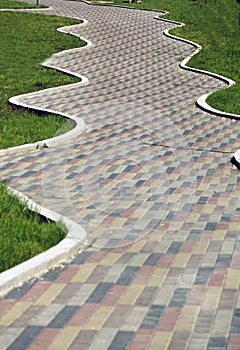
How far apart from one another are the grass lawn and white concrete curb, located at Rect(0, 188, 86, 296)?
0.35 feet

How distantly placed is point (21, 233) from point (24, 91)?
10.1 m

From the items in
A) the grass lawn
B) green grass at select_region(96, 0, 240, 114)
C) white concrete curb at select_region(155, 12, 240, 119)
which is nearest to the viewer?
the grass lawn

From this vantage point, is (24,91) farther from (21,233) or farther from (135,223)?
(21,233)

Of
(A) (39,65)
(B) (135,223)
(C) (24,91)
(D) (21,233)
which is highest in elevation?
(D) (21,233)

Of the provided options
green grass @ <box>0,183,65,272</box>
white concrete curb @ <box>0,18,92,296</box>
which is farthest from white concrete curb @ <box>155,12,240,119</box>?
green grass @ <box>0,183,65,272</box>

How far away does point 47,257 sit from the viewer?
6.78 metres

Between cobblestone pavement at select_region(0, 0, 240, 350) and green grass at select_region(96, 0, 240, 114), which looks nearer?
cobblestone pavement at select_region(0, 0, 240, 350)

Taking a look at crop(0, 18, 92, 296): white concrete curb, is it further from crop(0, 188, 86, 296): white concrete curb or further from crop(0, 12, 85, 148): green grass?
crop(0, 12, 85, 148): green grass

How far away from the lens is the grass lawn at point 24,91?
7.19m

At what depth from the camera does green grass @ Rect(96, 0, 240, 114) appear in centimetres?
1789

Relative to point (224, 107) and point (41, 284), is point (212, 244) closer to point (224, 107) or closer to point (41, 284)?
point (41, 284)

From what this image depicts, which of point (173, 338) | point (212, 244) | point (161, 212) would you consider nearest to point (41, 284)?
point (173, 338)

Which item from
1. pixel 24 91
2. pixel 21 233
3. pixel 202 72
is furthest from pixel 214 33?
pixel 21 233

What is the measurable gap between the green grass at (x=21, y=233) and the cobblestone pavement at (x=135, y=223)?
355 millimetres
